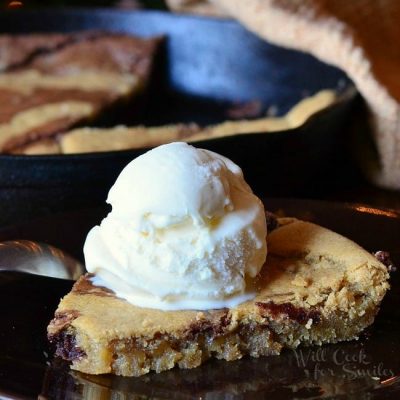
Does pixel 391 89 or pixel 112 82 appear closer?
pixel 391 89

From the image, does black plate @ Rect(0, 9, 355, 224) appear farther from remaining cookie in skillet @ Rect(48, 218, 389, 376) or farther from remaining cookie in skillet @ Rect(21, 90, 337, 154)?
remaining cookie in skillet @ Rect(48, 218, 389, 376)

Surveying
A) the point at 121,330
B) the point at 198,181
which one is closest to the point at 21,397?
the point at 121,330

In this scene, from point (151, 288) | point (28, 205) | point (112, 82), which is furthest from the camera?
point (112, 82)

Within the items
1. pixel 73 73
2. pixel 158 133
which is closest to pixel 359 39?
pixel 158 133

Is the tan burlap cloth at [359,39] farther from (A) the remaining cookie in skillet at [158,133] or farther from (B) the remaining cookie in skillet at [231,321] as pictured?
(B) the remaining cookie in skillet at [231,321]

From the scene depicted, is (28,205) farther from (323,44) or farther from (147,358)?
(323,44)

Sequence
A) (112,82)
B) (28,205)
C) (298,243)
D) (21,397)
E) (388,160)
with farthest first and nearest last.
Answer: (112,82), (388,160), (28,205), (298,243), (21,397)

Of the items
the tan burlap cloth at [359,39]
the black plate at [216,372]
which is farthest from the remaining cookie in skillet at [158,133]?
the black plate at [216,372]

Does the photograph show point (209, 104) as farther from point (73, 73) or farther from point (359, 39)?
point (359, 39)
